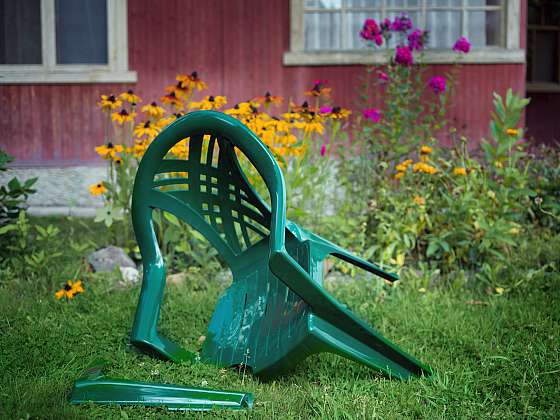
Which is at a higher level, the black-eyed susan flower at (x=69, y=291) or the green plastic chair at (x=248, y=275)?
the green plastic chair at (x=248, y=275)

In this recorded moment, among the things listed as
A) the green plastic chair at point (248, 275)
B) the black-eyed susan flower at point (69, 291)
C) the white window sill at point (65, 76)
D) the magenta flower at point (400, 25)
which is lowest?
the black-eyed susan flower at point (69, 291)

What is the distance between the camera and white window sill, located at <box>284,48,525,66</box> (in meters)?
7.20

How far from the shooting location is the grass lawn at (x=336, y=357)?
7.54 ft

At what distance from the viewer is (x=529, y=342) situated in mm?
2867

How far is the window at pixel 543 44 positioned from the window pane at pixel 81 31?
6.69 m

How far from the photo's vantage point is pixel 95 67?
7379mm

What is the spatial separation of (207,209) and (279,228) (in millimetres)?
839

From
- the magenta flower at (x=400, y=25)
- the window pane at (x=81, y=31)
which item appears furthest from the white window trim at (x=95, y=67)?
the magenta flower at (x=400, y=25)

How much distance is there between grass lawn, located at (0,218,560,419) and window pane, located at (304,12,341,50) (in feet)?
14.2

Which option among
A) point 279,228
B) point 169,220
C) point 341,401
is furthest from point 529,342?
point 169,220

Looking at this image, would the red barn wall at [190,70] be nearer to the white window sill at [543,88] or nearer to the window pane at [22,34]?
the window pane at [22,34]

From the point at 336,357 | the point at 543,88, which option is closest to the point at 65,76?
the point at 336,357

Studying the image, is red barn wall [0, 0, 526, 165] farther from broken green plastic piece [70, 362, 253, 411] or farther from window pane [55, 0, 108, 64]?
broken green plastic piece [70, 362, 253, 411]

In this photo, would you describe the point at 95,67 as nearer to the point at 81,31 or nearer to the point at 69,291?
the point at 81,31
